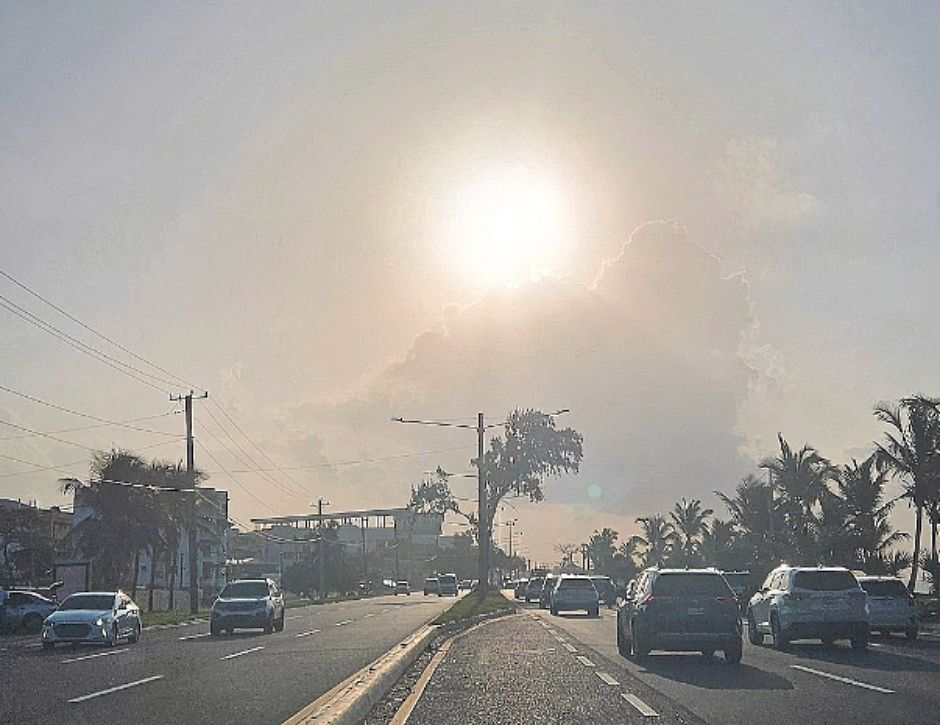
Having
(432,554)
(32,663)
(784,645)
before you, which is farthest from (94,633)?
(432,554)

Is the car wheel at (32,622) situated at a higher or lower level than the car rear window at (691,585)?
lower

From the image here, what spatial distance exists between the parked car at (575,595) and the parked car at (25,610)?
802 inches

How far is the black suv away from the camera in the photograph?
22.8 meters

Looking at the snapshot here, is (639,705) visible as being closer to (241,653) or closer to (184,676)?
(184,676)

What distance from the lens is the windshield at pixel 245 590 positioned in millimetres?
38375

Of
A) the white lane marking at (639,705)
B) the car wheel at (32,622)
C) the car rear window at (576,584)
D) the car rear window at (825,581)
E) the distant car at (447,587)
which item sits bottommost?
the white lane marking at (639,705)

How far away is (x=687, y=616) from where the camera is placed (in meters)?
23.0

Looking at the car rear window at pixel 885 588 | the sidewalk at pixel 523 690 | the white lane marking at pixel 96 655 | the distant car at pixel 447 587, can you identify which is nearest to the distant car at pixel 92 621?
the white lane marking at pixel 96 655

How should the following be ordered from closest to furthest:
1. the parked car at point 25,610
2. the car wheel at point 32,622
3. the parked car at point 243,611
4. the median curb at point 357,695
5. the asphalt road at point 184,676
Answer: the median curb at point 357,695 < the asphalt road at point 184,676 < the parked car at point 243,611 < the parked car at point 25,610 < the car wheel at point 32,622

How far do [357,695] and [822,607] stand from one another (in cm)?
1525

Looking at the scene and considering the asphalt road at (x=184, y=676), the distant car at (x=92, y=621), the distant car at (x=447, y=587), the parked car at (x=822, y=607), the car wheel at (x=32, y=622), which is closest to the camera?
the asphalt road at (x=184, y=676)

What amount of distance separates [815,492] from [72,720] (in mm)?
60338

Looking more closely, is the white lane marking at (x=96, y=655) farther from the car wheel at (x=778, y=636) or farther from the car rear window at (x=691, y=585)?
the car wheel at (x=778, y=636)

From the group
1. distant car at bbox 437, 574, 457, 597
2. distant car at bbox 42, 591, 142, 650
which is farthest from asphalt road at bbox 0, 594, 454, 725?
distant car at bbox 437, 574, 457, 597
